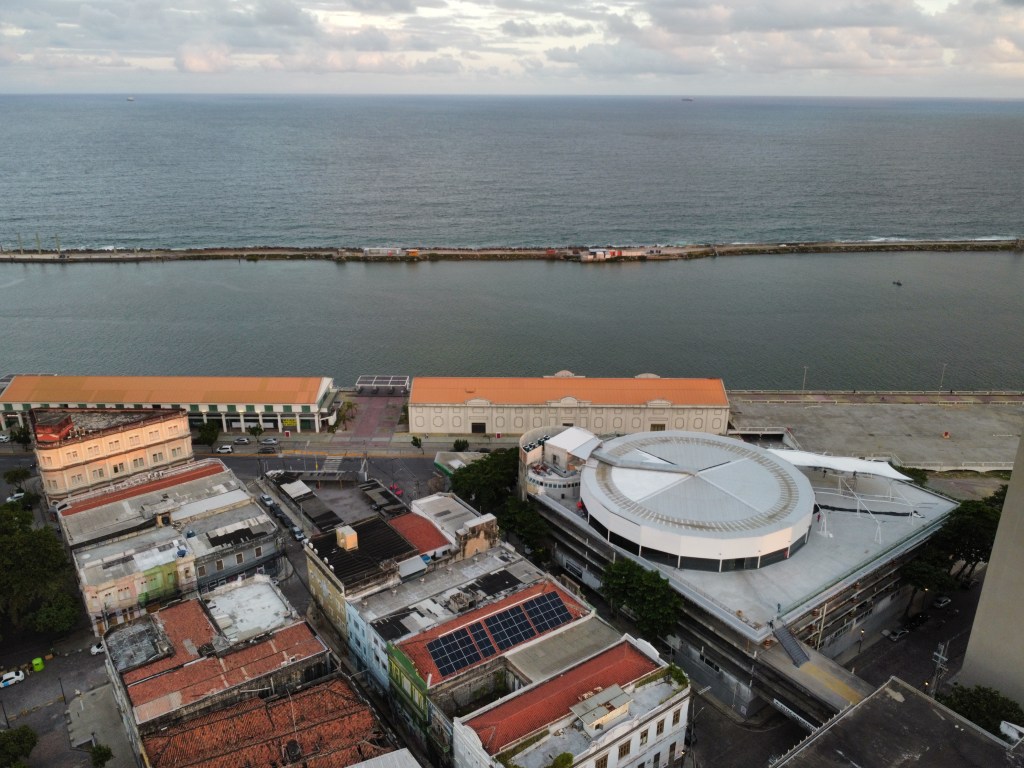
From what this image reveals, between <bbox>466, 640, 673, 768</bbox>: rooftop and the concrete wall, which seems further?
the concrete wall

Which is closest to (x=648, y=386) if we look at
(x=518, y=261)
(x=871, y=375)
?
(x=871, y=375)

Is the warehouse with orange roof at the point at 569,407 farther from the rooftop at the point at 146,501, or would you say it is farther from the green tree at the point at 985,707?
the green tree at the point at 985,707

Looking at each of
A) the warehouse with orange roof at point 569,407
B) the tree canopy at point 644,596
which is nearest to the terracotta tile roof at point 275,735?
the tree canopy at point 644,596

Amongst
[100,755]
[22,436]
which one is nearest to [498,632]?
[100,755]

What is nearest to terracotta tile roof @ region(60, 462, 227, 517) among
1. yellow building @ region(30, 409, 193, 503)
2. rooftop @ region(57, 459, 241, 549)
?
rooftop @ region(57, 459, 241, 549)

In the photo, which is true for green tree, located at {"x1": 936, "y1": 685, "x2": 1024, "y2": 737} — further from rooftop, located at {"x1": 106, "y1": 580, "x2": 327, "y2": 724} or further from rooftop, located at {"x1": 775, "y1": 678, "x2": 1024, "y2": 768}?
rooftop, located at {"x1": 106, "y1": 580, "x2": 327, "y2": 724}
